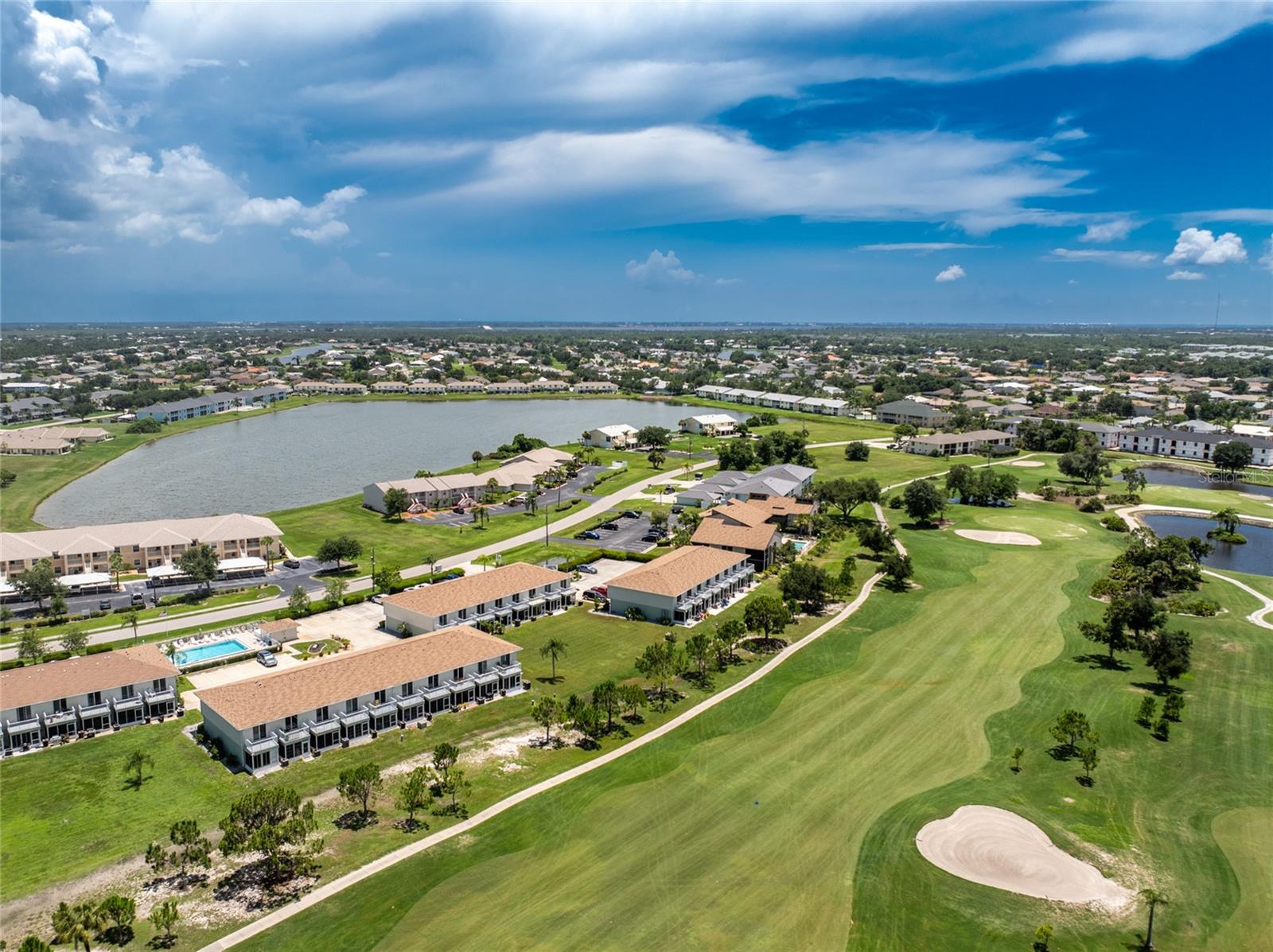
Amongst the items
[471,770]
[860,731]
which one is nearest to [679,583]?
[860,731]

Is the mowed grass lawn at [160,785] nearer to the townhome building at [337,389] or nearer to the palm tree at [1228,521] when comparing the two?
the palm tree at [1228,521]

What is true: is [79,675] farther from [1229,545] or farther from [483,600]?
[1229,545]

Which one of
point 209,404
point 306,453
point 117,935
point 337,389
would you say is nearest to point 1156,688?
point 117,935

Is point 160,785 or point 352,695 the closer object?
point 160,785

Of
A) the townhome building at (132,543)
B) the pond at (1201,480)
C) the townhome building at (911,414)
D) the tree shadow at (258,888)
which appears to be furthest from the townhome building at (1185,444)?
the tree shadow at (258,888)

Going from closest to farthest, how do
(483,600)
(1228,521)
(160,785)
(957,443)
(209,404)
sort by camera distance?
(160,785), (483,600), (1228,521), (957,443), (209,404)

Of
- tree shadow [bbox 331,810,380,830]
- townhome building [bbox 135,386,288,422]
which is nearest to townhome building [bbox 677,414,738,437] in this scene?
townhome building [bbox 135,386,288,422]
